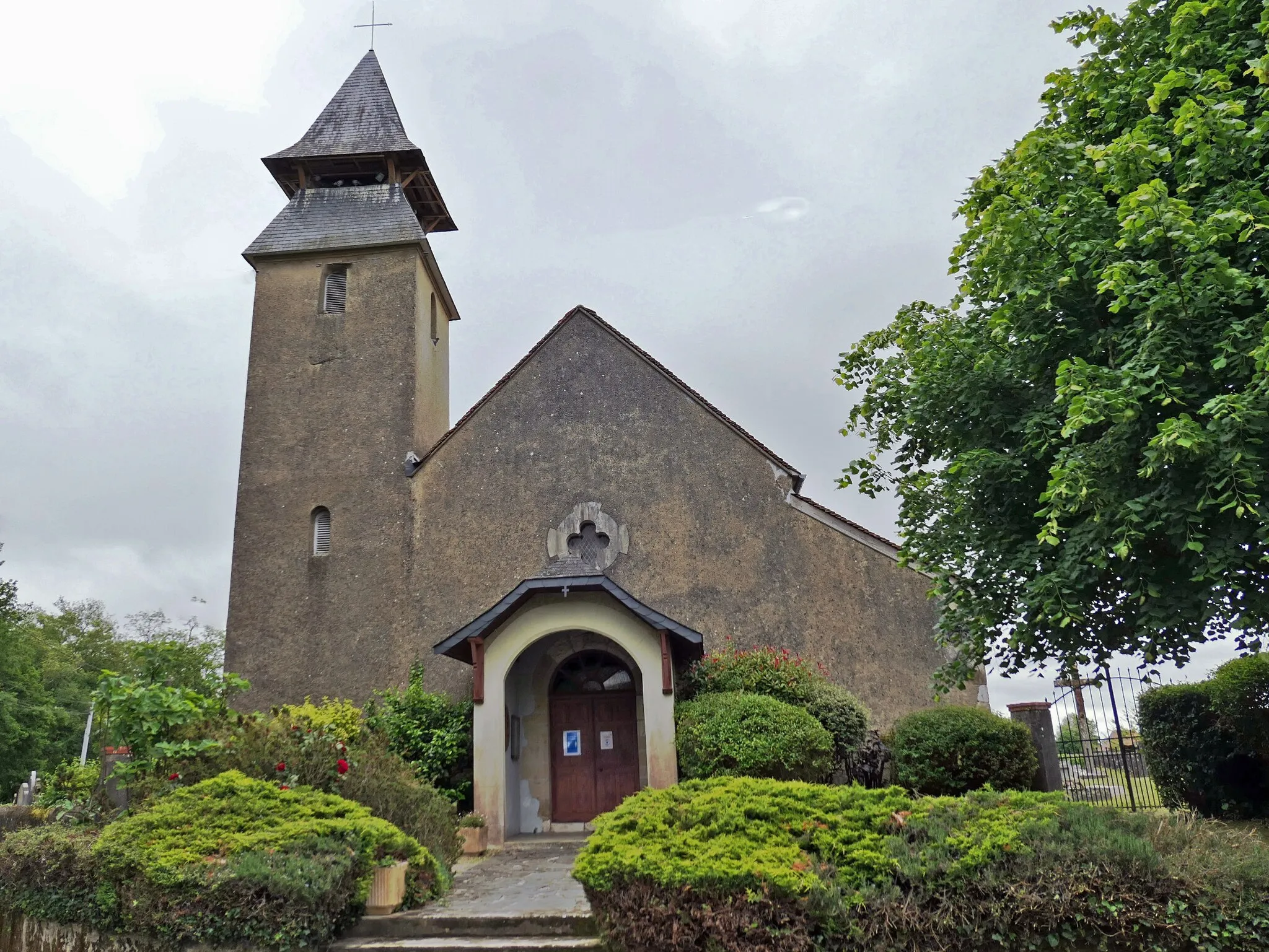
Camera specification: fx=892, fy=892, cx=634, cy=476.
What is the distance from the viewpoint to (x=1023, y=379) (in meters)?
9.62

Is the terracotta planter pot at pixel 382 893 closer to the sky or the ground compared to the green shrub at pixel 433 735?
closer to the ground

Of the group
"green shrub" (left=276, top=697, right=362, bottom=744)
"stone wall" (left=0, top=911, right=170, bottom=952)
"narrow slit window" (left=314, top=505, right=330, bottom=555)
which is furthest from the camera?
"narrow slit window" (left=314, top=505, right=330, bottom=555)

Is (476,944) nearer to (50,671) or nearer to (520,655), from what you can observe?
(520,655)

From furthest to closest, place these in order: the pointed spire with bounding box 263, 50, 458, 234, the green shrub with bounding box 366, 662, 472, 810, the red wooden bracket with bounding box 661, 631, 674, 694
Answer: the pointed spire with bounding box 263, 50, 458, 234 → the green shrub with bounding box 366, 662, 472, 810 → the red wooden bracket with bounding box 661, 631, 674, 694

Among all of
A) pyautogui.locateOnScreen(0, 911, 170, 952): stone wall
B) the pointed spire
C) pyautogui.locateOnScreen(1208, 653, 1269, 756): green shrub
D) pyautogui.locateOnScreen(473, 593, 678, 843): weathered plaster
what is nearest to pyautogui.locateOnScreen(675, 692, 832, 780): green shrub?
pyautogui.locateOnScreen(473, 593, 678, 843): weathered plaster

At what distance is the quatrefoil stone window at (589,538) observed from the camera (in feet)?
54.9

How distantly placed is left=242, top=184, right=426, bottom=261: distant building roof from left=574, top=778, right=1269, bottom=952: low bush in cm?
1621

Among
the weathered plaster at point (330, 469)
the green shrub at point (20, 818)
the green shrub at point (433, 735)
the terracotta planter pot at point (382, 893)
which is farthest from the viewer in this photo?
the weathered plaster at point (330, 469)

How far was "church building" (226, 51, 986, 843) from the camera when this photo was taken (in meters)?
15.0

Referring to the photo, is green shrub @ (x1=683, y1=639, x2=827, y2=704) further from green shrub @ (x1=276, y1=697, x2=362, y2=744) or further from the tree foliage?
the tree foliage

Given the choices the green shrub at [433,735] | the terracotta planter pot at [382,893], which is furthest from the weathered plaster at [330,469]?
the terracotta planter pot at [382,893]

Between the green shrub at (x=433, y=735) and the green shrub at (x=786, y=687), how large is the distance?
12.2 ft

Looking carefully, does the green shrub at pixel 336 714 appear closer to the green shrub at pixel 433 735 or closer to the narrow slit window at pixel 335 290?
the green shrub at pixel 433 735

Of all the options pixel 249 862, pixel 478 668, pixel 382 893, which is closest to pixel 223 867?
pixel 249 862
